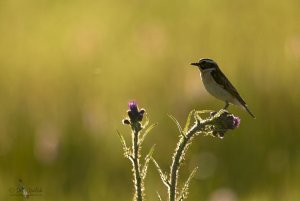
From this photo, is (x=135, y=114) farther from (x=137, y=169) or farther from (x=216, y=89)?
(x=216, y=89)

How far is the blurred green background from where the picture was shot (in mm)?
6859

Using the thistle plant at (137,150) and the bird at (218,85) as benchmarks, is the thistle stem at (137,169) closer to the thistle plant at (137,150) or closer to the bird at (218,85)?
the thistle plant at (137,150)

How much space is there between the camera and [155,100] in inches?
337

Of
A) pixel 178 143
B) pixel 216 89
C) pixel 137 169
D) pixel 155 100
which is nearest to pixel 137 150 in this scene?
pixel 137 169

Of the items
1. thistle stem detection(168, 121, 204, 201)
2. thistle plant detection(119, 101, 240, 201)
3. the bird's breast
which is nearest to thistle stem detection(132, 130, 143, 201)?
thistle plant detection(119, 101, 240, 201)

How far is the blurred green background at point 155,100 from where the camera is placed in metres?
6.86

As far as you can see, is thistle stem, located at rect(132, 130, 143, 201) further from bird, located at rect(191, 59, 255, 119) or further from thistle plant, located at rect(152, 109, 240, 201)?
bird, located at rect(191, 59, 255, 119)

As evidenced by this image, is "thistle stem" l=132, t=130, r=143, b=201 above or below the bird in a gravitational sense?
below

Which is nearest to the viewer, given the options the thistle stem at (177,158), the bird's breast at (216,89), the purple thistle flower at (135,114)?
the thistle stem at (177,158)

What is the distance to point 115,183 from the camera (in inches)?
276

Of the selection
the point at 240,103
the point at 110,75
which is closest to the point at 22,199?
the point at 240,103

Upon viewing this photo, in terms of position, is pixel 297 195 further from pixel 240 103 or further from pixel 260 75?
pixel 260 75

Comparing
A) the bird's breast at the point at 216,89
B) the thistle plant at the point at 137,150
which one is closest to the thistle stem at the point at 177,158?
the thistle plant at the point at 137,150

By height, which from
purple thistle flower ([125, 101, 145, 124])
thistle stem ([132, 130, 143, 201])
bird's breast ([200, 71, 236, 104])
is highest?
bird's breast ([200, 71, 236, 104])
